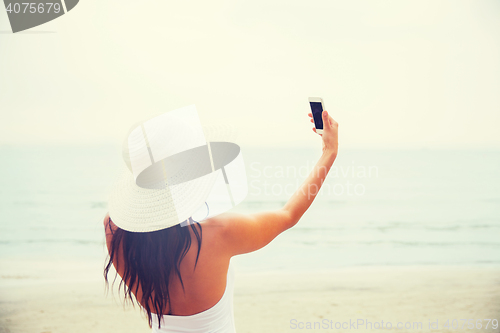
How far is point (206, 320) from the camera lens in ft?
2.46

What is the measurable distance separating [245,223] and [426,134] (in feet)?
25.2

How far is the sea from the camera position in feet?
13.4

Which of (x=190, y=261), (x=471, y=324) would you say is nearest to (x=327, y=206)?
(x=471, y=324)

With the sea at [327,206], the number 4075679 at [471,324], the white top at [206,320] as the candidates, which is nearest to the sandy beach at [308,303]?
the number 4075679 at [471,324]

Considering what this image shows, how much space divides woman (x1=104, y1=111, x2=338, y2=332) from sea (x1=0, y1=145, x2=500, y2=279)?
2.92m

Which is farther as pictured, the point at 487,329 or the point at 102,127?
the point at 102,127

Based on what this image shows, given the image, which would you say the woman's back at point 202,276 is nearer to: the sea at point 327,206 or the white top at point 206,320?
the white top at point 206,320

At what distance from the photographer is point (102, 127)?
6137 millimetres

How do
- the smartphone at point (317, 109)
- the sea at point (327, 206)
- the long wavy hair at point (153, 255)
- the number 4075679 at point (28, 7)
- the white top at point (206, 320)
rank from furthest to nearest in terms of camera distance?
1. the sea at point (327, 206)
2. the number 4075679 at point (28, 7)
3. the smartphone at point (317, 109)
4. the white top at point (206, 320)
5. the long wavy hair at point (153, 255)

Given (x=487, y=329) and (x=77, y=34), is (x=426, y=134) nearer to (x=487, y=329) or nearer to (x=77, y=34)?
(x=487, y=329)

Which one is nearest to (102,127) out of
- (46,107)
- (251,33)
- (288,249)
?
(46,107)

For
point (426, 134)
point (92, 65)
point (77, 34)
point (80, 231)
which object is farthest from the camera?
point (426, 134)

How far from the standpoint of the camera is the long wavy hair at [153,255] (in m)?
0.64

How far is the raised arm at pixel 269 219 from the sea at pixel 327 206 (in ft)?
9.67
